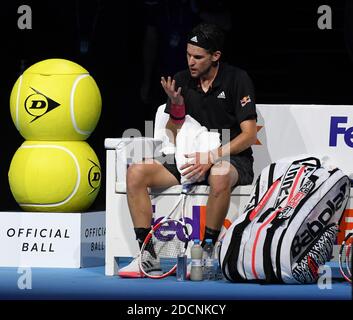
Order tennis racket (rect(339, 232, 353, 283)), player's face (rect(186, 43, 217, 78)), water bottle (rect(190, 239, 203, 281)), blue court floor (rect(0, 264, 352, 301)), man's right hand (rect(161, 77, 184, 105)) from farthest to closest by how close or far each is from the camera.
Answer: player's face (rect(186, 43, 217, 78)), man's right hand (rect(161, 77, 184, 105)), water bottle (rect(190, 239, 203, 281)), tennis racket (rect(339, 232, 353, 283)), blue court floor (rect(0, 264, 352, 301))

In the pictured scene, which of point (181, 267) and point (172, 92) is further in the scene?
point (172, 92)

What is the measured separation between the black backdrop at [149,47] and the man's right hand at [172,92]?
1.55 m

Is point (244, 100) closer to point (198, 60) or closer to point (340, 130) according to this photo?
point (198, 60)

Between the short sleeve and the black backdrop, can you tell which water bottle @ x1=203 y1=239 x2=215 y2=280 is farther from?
the black backdrop

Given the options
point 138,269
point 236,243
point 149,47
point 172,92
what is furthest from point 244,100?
point 149,47

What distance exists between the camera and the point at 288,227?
25.5ft

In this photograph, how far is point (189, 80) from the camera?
852cm

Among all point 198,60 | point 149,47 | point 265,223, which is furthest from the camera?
point 149,47

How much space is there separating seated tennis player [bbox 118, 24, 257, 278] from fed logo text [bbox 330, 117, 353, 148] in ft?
2.13

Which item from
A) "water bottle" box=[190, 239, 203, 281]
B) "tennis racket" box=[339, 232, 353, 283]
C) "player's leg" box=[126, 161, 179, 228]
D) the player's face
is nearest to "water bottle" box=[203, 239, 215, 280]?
"water bottle" box=[190, 239, 203, 281]

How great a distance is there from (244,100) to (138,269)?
3.75 feet

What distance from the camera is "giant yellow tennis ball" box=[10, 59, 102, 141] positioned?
29.0 feet

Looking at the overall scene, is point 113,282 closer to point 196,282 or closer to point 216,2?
point 196,282

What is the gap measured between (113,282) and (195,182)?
75cm
